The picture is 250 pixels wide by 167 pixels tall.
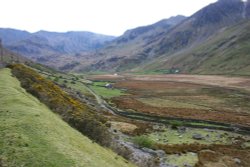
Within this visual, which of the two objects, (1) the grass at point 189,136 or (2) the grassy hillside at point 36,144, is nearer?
(2) the grassy hillside at point 36,144

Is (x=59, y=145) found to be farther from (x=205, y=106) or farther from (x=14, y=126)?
(x=205, y=106)

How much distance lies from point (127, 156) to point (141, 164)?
1939 mm

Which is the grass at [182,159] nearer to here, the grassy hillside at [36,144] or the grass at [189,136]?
the grass at [189,136]

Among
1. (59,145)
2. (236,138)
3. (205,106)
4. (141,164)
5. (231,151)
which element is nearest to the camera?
(59,145)

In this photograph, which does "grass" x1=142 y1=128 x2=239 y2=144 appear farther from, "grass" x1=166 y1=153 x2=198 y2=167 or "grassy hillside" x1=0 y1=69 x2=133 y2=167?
"grassy hillside" x1=0 y1=69 x2=133 y2=167

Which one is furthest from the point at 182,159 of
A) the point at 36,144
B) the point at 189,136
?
the point at 36,144

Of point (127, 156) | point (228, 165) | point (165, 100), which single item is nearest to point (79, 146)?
point (127, 156)

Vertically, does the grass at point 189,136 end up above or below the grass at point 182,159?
below

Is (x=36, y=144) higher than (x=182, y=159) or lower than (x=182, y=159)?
higher

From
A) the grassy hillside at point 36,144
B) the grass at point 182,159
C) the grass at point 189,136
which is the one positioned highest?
the grassy hillside at point 36,144

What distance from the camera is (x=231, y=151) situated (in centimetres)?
5675

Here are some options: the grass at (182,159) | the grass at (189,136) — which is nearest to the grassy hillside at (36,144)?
the grass at (182,159)

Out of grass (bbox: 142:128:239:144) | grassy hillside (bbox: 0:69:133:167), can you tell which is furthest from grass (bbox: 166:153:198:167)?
grassy hillside (bbox: 0:69:133:167)

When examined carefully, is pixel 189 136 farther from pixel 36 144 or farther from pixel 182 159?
pixel 36 144
